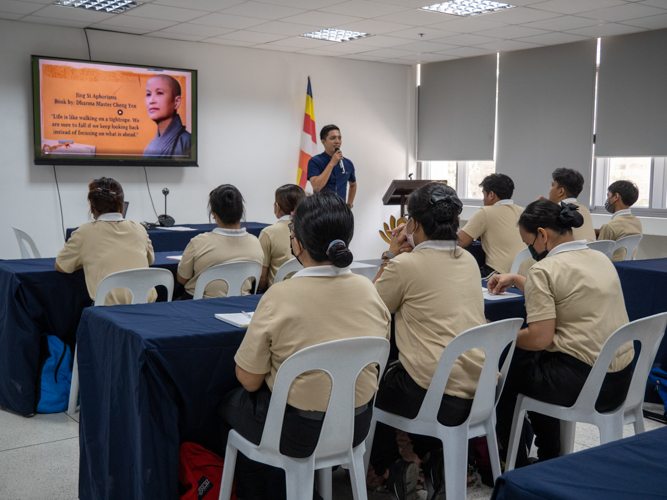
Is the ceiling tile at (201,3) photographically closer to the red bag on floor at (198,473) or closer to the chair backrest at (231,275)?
the chair backrest at (231,275)

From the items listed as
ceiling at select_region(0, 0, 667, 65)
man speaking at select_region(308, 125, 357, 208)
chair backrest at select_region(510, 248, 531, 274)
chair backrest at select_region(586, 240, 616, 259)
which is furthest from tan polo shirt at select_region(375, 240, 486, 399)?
ceiling at select_region(0, 0, 667, 65)

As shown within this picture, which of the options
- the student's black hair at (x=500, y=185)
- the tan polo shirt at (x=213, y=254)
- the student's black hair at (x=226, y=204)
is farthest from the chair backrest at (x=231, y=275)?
the student's black hair at (x=500, y=185)

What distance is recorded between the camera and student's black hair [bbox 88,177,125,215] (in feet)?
10.8

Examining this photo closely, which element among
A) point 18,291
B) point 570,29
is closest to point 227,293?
point 18,291

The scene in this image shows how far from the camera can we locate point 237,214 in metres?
3.36

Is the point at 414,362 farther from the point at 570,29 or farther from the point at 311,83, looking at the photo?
the point at 311,83

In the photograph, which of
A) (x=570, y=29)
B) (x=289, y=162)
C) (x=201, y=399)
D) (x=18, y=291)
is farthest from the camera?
(x=289, y=162)

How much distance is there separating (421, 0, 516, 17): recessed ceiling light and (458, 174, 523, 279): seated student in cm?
169

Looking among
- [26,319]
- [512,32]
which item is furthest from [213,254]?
[512,32]

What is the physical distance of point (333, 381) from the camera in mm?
1777

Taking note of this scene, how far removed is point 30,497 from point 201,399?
923 millimetres

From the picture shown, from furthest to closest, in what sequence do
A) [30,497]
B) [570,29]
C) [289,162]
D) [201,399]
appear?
[289,162] → [570,29] → [30,497] → [201,399]

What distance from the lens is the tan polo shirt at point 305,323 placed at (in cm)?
174

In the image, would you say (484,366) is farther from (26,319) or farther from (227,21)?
(227,21)
